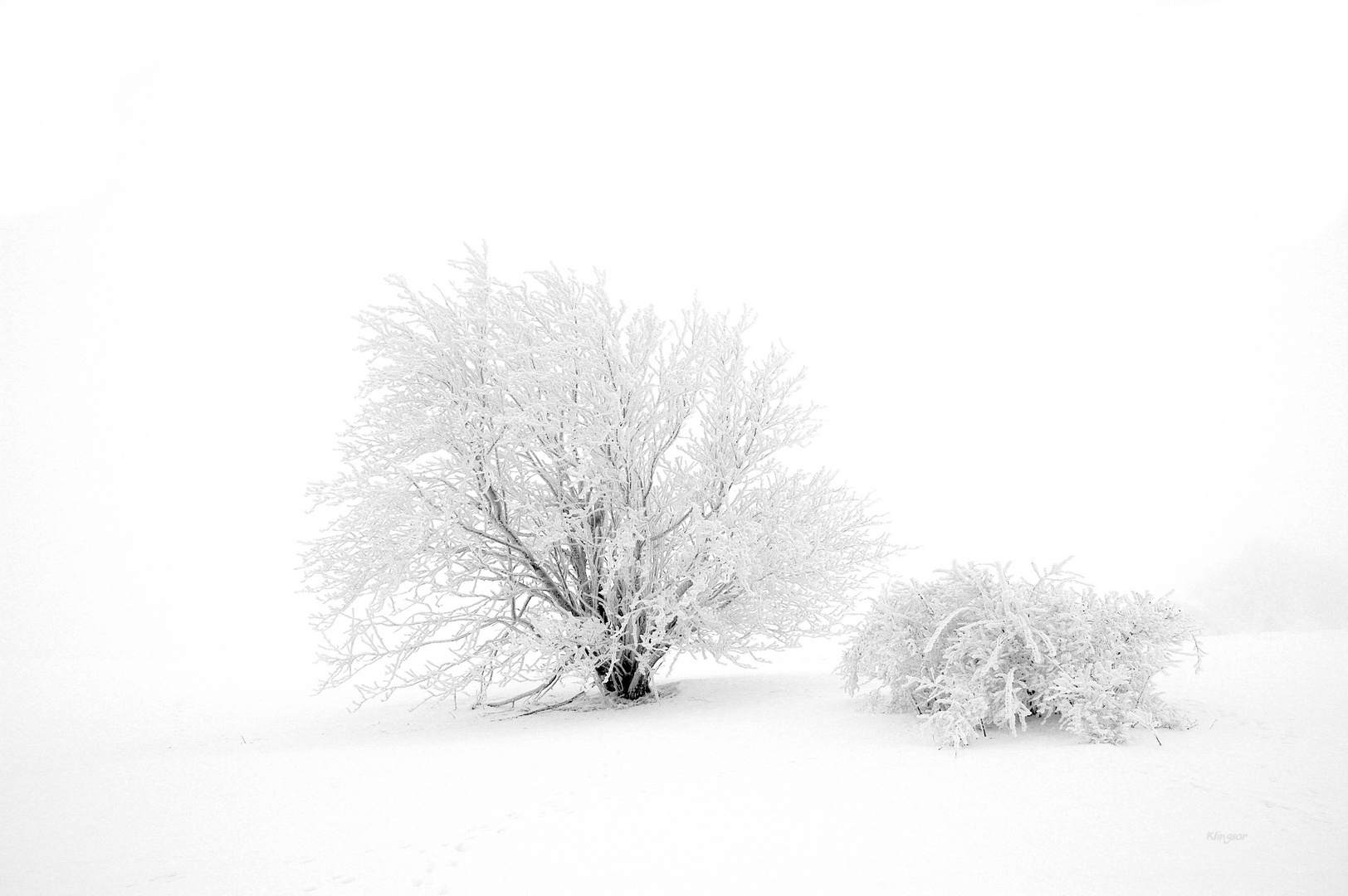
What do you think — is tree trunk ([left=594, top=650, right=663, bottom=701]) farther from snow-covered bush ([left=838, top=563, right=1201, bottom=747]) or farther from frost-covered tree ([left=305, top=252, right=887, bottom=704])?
snow-covered bush ([left=838, top=563, right=1201, bottom=747])

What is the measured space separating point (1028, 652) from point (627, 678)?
→ 466cm

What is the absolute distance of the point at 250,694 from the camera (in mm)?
12969

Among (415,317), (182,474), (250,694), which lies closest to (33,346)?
(182,474)

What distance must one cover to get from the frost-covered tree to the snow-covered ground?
1.12m

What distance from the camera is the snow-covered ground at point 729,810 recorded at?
3398 mm

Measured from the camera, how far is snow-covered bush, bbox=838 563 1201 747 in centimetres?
515

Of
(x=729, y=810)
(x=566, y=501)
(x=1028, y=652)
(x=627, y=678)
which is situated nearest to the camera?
(x=729, y=810)

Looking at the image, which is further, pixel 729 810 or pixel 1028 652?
pixel 1028 652

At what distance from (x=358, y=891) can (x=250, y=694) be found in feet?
36.7

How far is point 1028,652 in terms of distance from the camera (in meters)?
5.57

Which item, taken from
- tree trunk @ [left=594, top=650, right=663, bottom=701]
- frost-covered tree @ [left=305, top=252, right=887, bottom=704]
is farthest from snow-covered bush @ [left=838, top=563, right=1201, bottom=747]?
tree trunk @ [left=594, top=650, right=663, bottom=701]

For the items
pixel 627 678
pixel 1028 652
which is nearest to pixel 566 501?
pixel 627 678

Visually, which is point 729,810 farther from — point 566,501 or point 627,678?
point 566,501

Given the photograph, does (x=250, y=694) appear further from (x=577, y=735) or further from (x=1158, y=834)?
(x=1158, y=834)
